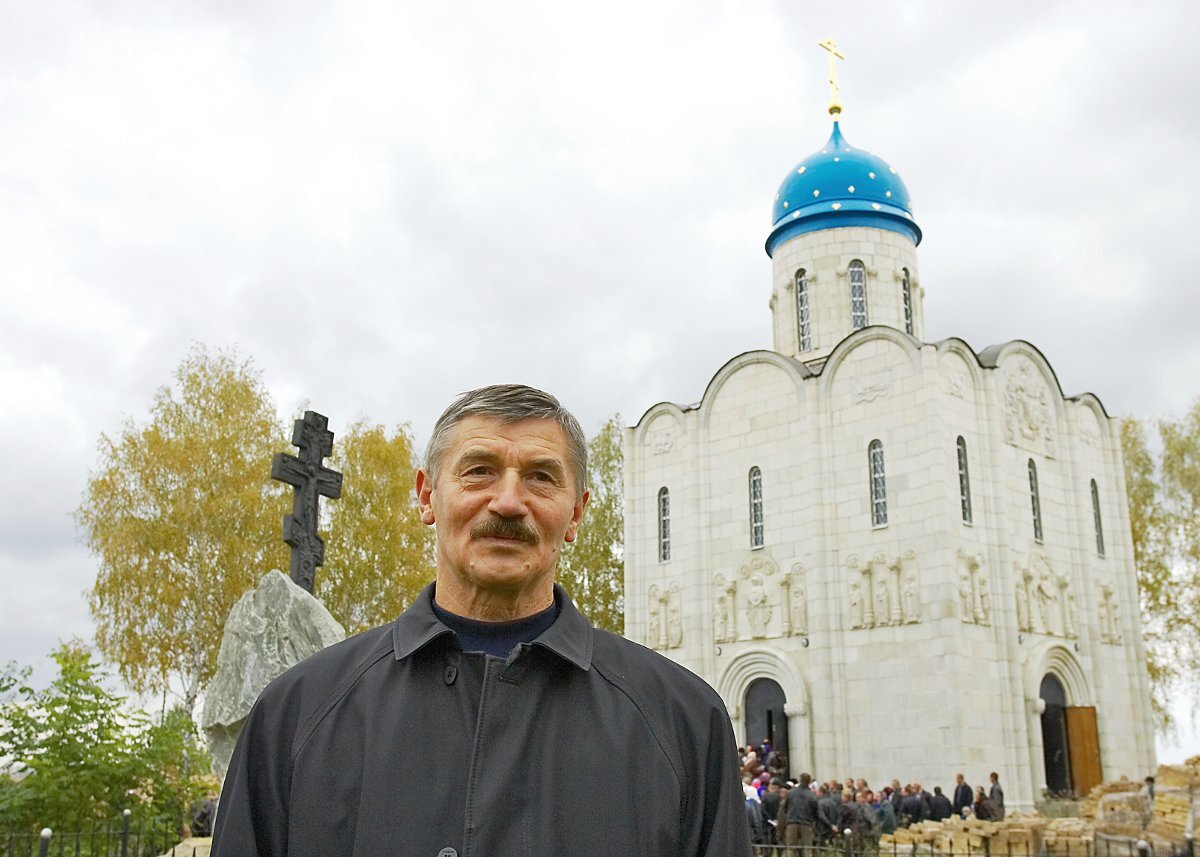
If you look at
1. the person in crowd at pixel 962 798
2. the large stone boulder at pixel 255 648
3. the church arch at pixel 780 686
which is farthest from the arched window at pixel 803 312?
the large stone boulder at pixel 255 648

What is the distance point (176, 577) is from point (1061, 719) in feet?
58.5

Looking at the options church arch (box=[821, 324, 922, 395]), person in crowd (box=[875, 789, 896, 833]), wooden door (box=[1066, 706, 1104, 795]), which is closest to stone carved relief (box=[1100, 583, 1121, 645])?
wooden door (box=[1066, 706, 1104, 795])

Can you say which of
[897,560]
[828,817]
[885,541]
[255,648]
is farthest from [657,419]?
[255,648]

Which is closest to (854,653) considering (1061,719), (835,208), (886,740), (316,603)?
(886,740)

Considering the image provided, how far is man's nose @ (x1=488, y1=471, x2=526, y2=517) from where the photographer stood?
226cm

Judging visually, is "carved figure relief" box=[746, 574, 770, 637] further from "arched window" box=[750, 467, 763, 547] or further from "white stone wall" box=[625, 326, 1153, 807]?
"arched window" box=[750, 467, 763, 547]

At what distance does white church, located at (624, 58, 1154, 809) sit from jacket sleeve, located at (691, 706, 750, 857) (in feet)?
57.9

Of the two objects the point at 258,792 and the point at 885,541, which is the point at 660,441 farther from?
the point at 258,792

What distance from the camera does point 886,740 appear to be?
63.4ft

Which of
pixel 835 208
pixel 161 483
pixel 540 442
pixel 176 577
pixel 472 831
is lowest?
pixel 472 831

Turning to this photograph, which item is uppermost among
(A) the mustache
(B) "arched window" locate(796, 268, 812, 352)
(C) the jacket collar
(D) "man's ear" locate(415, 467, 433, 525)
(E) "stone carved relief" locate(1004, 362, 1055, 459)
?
(B) "arched window" locate(796, 268, 812, 352)

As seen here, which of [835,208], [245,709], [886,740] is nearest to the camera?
[245,709]

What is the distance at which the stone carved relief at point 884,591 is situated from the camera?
19547 millimetres

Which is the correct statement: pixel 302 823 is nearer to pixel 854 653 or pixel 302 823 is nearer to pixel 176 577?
pixel 854 653
